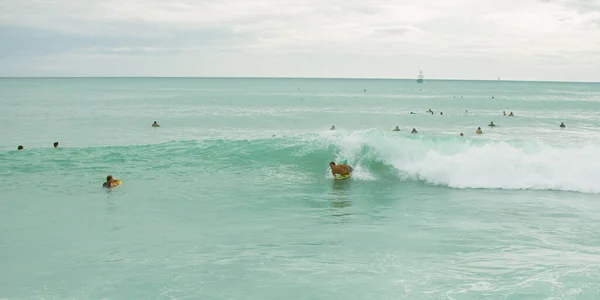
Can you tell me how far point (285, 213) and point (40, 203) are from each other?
786 centimetres

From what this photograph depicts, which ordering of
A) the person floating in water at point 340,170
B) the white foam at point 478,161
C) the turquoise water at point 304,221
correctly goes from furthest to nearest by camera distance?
the person floating in water at point 340,170, the white foam at point 478,161, the turquoise water at point 304,221

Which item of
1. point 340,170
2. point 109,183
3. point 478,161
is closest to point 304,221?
point 340,170

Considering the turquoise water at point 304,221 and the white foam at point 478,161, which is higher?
the white foam at point 478,161

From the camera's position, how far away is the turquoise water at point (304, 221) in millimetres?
9648

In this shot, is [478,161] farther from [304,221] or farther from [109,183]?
[109,183]

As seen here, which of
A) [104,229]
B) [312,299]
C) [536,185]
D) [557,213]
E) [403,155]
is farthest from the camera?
[403,155]

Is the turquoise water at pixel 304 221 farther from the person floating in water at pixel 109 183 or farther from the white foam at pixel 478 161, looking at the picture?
the person floating in water at pixel 109 183

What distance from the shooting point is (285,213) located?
593 inches

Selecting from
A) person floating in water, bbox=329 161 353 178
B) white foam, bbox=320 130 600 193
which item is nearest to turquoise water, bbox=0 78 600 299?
white foam, bbox=320 130 600 193

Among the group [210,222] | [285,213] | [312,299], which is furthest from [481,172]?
[312,299]

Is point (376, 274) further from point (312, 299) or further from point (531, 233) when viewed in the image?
point (531, 233)

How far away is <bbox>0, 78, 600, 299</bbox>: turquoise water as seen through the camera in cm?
965

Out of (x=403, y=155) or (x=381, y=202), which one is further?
(x=403, y=155)

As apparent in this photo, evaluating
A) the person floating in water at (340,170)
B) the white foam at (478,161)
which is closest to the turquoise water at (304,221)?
the white foam at (478,161)
